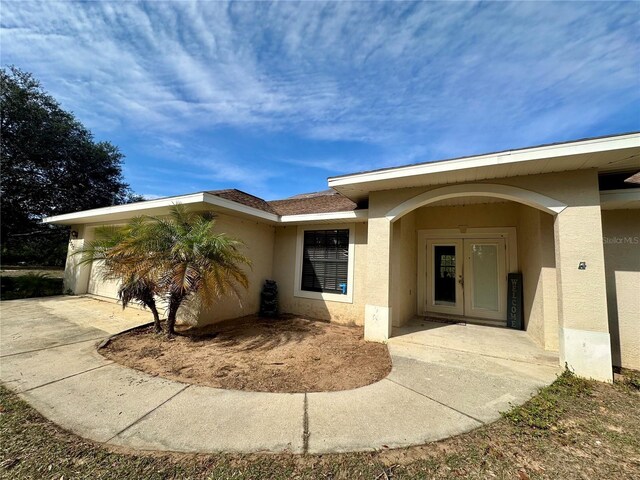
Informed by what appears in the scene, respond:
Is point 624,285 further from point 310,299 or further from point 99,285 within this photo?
point 99,285

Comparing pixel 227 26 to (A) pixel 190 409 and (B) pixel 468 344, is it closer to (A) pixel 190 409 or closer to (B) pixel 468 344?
(A) pixel 190 409

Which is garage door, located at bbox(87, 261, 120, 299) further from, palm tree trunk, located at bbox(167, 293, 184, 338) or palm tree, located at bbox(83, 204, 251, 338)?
palm tree trunk, located at bbox(167, 293, 184, 338)

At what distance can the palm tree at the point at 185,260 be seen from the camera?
191 inches

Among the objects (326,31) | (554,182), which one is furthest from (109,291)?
(554,182)

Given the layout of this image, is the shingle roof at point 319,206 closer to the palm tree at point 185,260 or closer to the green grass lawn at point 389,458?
the palm tree at point 185,260

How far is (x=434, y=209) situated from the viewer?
7938mm

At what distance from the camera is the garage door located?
9.12 meters

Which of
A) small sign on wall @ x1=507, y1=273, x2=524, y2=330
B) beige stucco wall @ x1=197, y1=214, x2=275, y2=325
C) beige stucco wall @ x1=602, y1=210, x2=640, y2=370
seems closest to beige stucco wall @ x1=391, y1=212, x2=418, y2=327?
small sign on wall @ x1=507, y1=273, x2=524, y2=330

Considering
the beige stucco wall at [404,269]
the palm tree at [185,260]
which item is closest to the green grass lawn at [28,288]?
the palm tree at [185,260]

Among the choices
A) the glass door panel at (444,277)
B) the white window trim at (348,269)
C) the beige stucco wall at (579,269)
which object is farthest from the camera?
the glass door panel at (444,277)

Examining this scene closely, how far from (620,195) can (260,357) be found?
6.59 m

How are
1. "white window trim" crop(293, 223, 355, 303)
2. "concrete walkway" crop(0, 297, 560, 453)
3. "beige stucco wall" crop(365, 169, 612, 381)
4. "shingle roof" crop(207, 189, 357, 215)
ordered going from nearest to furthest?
1. "concrete walkway" crop(0, 297, 560, 453)
2. "beige stucco wall" crop(365, 169, 612, 381)
3. "white window trim" crop(293, 223, 355, 303)
4. "shingle roof" crop(207, 189, 357, 215)

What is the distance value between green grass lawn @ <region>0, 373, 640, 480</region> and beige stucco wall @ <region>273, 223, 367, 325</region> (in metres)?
4.31

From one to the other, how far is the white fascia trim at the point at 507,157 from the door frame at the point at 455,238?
3728 mm
